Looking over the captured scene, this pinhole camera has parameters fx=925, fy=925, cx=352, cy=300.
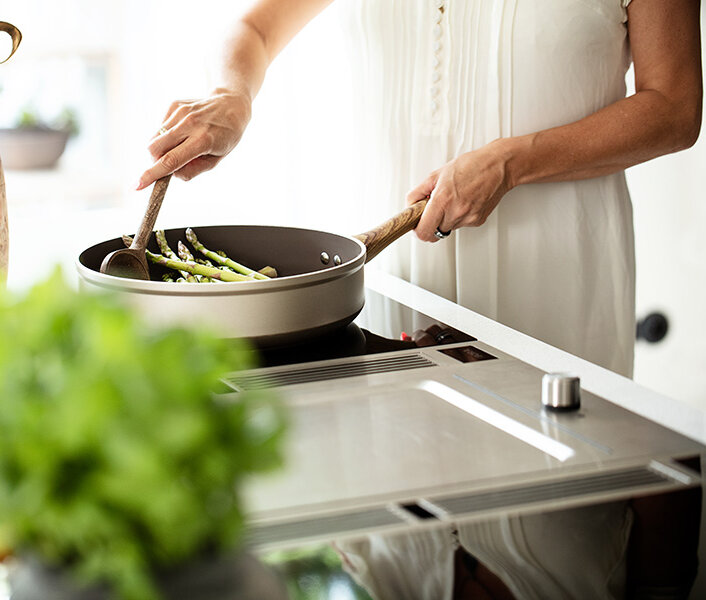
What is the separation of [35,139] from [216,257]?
3.30 meters

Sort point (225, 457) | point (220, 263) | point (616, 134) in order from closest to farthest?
point (225, 457), point (220, 263), point (616, 134)

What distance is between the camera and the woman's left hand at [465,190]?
4.34 feet

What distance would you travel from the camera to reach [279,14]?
5.23 feet

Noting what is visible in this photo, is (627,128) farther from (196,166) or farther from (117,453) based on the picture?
(117,453)

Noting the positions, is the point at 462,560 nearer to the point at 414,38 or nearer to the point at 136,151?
the point at 414,38

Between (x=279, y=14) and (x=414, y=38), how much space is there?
243 millimetres

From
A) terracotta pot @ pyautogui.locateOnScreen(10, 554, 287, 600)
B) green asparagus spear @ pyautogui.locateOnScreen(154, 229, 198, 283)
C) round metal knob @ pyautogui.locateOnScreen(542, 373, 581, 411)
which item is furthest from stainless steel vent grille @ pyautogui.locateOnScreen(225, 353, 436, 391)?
terracotta pot @ pyautogui.locateOnScreen(10, 554, 287, 600)

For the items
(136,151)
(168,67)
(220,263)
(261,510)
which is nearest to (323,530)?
(261,510)

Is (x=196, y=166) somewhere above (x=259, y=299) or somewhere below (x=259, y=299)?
above

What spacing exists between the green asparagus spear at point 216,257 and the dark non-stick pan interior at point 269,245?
1 cm

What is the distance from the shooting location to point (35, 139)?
4113mm

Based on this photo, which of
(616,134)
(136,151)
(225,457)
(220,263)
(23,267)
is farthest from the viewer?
(136,151)

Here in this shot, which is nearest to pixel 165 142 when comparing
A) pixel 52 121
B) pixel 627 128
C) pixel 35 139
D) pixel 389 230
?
pixel 389 230

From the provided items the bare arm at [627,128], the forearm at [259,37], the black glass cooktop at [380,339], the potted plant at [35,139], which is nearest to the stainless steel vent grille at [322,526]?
the black glass cooktop at [380,339]
